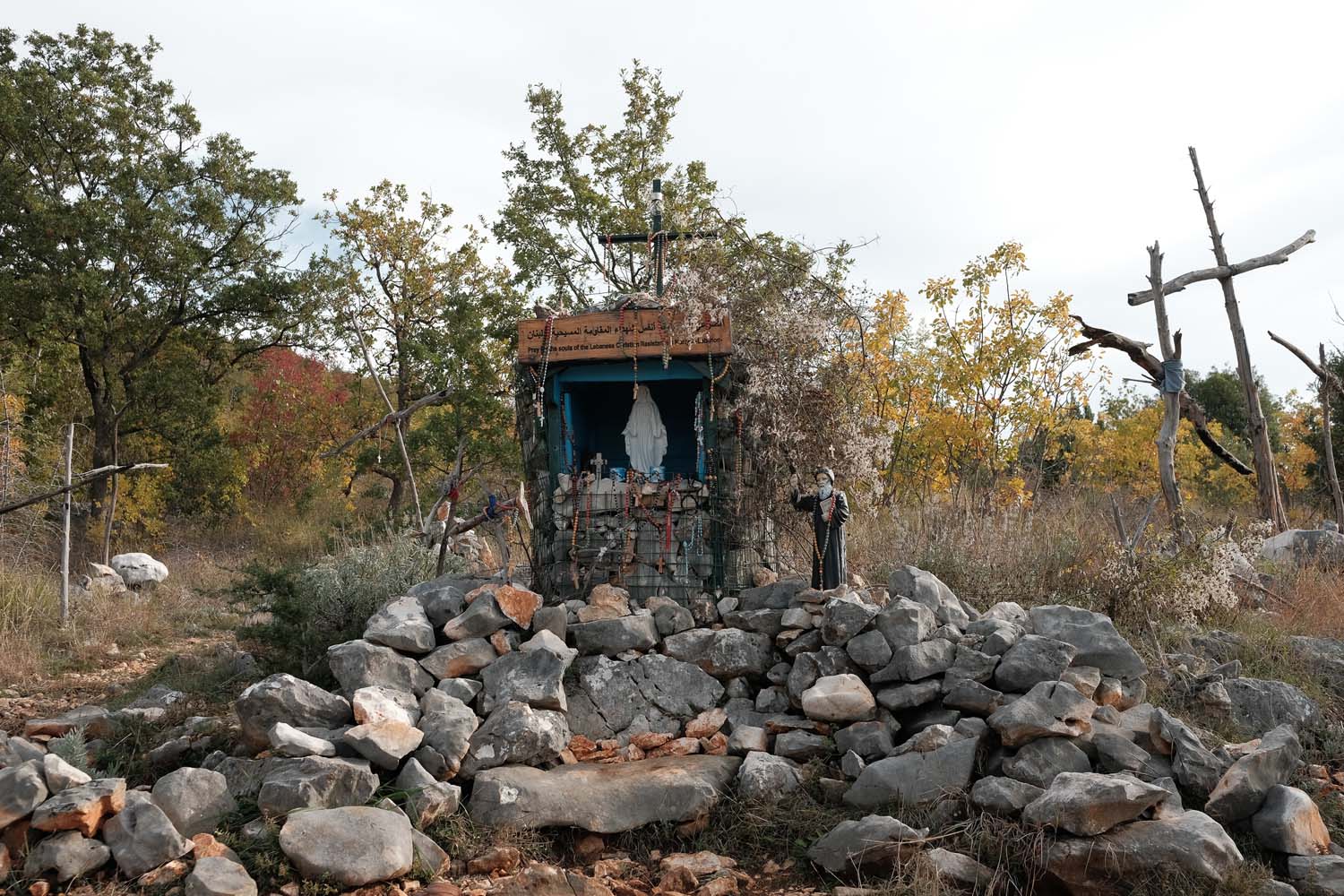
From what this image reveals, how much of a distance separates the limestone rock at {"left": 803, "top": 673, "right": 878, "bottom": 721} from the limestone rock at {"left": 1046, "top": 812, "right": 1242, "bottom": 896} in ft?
5.60

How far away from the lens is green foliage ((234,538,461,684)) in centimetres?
880

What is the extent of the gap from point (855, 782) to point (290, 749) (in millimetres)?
3559

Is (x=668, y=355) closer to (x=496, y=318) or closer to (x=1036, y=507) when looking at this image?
(x=1036, y=507)

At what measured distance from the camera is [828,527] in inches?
327

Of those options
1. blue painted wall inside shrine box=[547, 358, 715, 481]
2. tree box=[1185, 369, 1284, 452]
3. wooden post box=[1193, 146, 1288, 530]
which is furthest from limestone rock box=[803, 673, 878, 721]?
tree box=[1185, 369, 1284, 452]

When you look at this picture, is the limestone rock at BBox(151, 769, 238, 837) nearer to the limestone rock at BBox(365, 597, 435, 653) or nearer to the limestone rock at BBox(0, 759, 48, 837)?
the limestone rock at BBox(0, 759, 48, 837)

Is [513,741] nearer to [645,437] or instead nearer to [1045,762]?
[1045,762]

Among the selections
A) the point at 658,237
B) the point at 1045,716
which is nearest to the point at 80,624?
the point at 658,237

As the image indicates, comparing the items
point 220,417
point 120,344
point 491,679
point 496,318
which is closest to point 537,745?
point 491,679

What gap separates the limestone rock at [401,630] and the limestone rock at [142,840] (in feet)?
6.66

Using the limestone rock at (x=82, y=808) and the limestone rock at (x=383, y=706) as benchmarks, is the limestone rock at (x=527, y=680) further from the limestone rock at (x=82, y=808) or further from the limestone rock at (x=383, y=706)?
the limestone rock at (x=82, y=808)

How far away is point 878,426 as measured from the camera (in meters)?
9.79

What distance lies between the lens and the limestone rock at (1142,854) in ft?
17.1

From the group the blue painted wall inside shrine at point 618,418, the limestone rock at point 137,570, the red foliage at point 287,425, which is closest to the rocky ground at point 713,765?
the blue painted wall inside shrine at point 618,418
